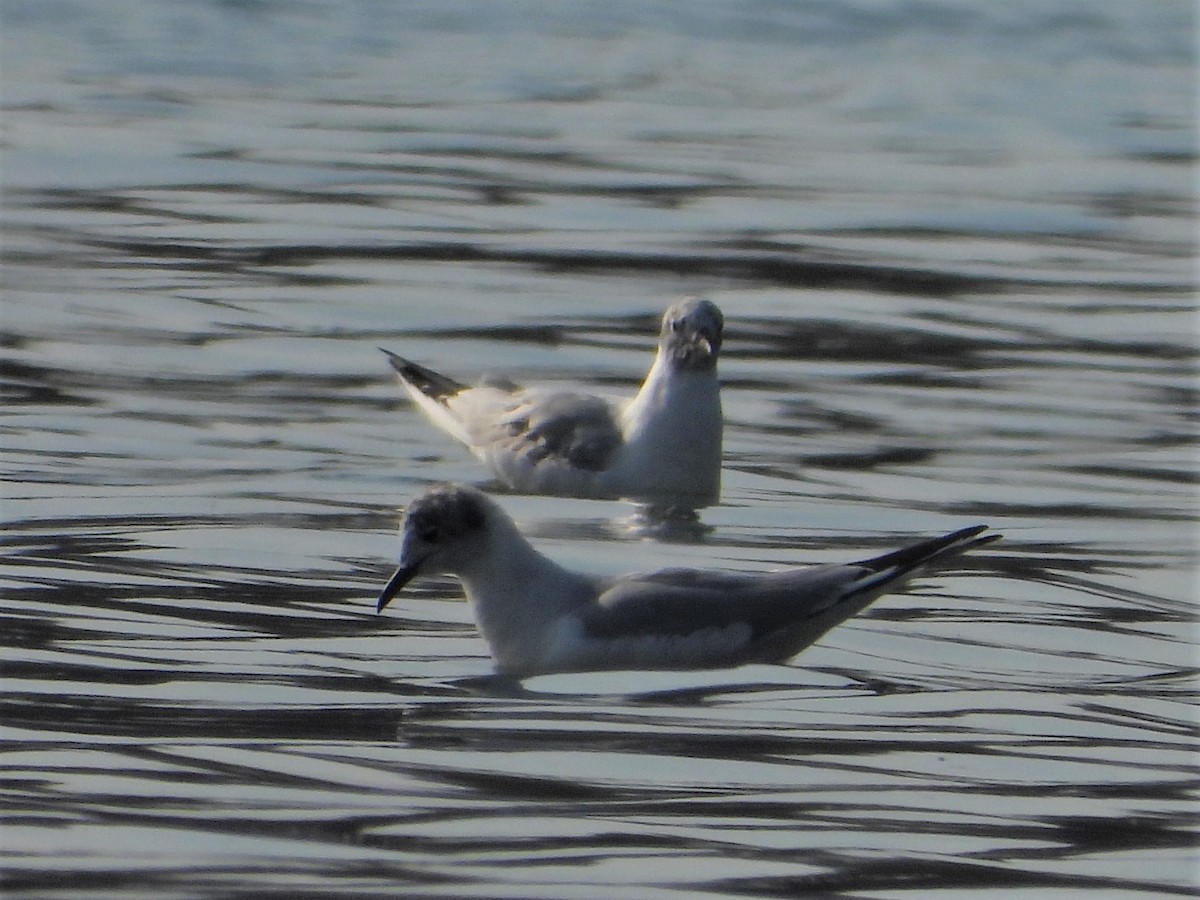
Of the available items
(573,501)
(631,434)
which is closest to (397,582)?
(573,501)

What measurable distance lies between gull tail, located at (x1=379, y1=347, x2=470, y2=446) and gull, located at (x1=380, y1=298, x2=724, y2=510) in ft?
0.13

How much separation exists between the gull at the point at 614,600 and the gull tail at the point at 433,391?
3545 millimetres

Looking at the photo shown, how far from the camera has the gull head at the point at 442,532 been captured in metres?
7.88

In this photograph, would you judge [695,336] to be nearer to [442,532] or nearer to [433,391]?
[433,391]

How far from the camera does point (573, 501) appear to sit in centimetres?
1076

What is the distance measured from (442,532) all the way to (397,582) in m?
0.20

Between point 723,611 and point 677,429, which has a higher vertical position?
point 677,429

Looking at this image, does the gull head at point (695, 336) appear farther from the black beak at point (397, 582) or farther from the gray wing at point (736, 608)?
the black beak at point (397, 582)

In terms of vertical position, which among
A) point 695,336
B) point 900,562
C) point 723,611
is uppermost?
point 695,336

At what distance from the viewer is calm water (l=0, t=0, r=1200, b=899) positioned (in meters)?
6.23

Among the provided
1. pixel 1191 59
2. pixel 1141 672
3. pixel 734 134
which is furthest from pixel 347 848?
pixel 1191 59

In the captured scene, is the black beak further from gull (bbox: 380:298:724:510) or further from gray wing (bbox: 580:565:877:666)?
gull (bbox: 380:298:724:510)

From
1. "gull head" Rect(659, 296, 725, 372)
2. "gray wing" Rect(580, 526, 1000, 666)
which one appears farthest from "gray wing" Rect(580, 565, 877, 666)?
"gull head" Rect(659, 296, 725, 372)

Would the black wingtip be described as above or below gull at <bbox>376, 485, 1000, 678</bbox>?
above
